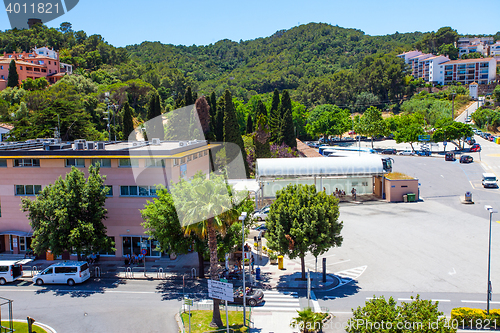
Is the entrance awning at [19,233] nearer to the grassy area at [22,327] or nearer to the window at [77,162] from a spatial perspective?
the window at [77,162]

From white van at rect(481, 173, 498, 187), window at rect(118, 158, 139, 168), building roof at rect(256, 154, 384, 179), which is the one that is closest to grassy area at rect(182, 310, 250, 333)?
window at rect(118, 158, 139, 168)

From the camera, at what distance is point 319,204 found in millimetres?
24844

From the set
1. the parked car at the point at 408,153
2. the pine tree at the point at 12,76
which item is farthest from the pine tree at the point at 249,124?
the pine tree at the point at 12,76

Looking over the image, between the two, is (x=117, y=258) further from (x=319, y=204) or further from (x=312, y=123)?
(x=312, y=123)

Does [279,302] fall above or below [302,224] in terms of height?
below

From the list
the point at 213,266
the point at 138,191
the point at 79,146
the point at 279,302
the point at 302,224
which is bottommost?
the point at 279,302

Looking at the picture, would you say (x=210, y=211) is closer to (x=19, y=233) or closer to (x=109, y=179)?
(x=109, y=179)

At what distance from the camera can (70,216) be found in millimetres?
27625

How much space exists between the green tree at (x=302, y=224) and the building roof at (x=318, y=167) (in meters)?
20.9

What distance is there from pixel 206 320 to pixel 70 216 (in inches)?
498

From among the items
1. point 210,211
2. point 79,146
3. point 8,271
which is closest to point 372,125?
point 79,146

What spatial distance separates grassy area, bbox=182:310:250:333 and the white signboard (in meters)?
2.32

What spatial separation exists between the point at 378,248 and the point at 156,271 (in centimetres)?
1658

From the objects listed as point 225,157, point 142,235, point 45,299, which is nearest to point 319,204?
point 142,235
